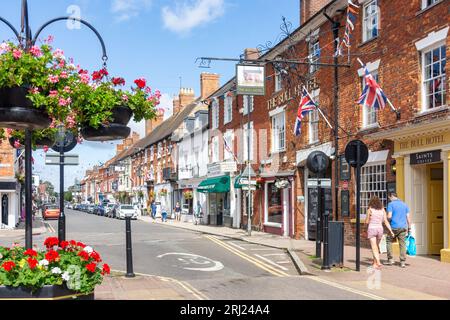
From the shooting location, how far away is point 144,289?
9516 mm

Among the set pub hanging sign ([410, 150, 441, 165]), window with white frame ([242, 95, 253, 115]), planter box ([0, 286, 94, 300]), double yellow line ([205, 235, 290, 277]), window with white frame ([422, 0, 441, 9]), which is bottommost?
double yellow line ([205, 235, 290, 277])

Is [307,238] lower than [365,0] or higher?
lower

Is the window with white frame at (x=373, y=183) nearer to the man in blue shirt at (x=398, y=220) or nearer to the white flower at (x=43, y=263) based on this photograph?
the man in blue shirt at (x=398, y=220)

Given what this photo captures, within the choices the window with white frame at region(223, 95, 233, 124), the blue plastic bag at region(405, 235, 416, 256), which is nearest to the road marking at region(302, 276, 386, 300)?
the blue plastic bag at region(405, 235, 416, 256)

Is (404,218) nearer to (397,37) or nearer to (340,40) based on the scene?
(397,37)

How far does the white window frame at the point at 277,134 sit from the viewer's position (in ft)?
81.8

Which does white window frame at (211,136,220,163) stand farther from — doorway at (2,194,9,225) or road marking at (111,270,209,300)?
road marking at (111,270,209,300)

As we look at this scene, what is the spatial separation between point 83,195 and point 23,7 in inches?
5542

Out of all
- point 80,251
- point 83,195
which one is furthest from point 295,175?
point 83,195

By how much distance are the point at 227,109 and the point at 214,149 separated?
4212mm

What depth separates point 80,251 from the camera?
643 centimetres

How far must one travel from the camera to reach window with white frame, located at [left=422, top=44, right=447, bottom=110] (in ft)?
46.6

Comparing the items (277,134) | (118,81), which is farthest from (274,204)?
(118,81)

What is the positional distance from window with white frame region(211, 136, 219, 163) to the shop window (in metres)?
9.28
